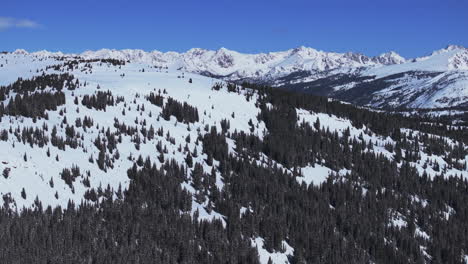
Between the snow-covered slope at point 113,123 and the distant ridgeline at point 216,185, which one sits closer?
the distant ridgeline at point 216,185

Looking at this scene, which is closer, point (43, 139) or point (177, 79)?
point (43, 139)

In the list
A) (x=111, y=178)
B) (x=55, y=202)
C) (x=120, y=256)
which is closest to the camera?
(x=120, y=256)

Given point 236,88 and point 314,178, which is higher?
point 236,88

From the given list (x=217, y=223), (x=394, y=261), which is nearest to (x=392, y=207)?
(x=394, y=261)

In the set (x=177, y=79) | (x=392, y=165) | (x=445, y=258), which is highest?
(x=177, y=79)

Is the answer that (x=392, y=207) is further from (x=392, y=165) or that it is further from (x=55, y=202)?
(x=55, y=202)

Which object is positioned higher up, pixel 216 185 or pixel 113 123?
pixel 113 123

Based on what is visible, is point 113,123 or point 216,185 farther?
point 113,123

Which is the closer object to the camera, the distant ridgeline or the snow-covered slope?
the distant ridgeline
